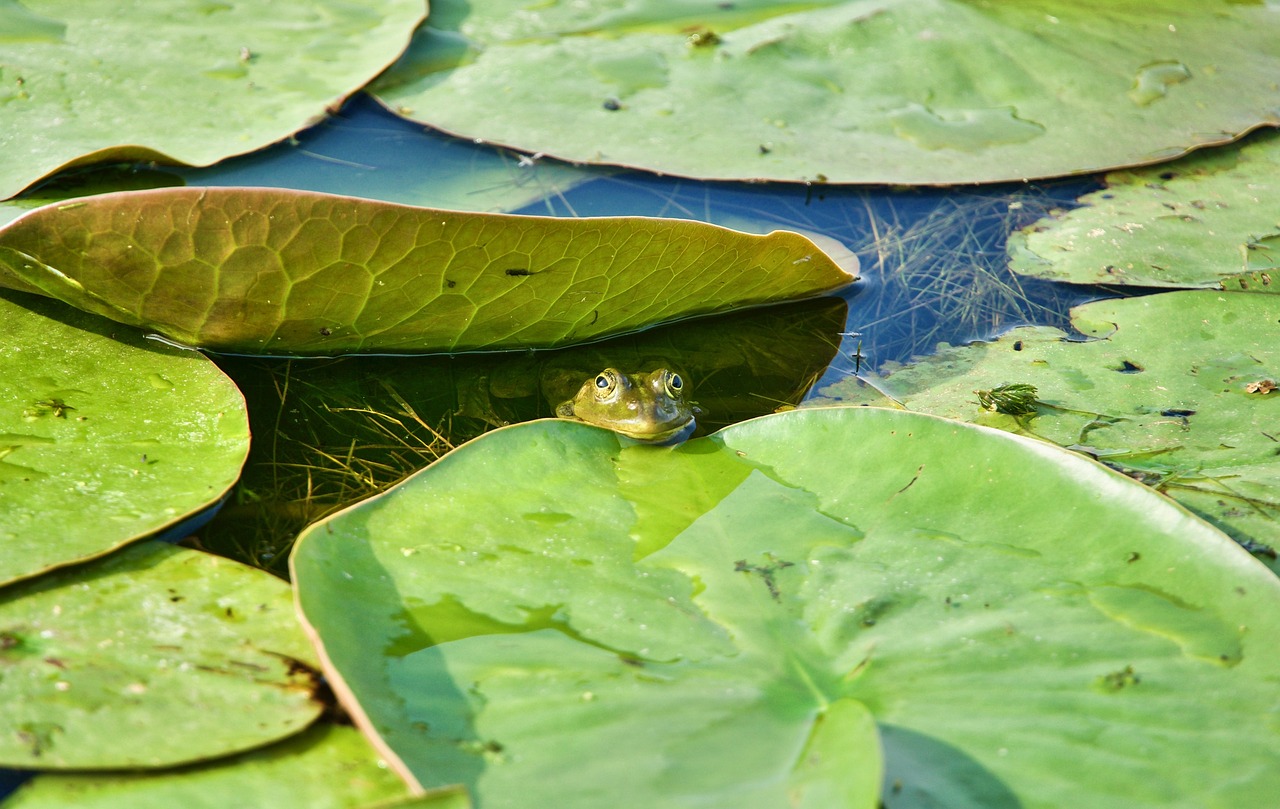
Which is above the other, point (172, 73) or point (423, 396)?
point (172, 73)

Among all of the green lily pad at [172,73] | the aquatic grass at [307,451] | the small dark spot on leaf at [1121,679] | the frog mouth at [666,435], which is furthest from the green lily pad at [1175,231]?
the green lily pad at [172,73]

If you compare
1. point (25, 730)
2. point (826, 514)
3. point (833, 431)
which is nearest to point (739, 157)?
point (833, 431)

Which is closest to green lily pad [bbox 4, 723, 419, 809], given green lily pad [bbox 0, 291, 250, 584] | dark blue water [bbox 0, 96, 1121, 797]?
green lily pad [bbox 0, 291, 250, 584]

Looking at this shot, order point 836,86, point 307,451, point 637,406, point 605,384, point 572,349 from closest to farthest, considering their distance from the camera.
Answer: point 307,451
point 637,406
point 605,384
point 572,349
point 836,86

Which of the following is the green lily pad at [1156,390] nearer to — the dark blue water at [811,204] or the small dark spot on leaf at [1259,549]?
the small dark spot on leaf at [1259,549]

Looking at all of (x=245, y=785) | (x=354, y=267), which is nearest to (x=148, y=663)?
(x=245, y=785)

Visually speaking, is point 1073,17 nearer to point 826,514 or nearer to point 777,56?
point 777,56

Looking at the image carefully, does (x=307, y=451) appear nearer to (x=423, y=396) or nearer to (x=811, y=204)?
(x=423, y=396)

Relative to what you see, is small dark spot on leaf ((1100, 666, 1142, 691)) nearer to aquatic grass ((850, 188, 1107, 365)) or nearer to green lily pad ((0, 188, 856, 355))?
green lily pad ((0, 188, 856, 355))
